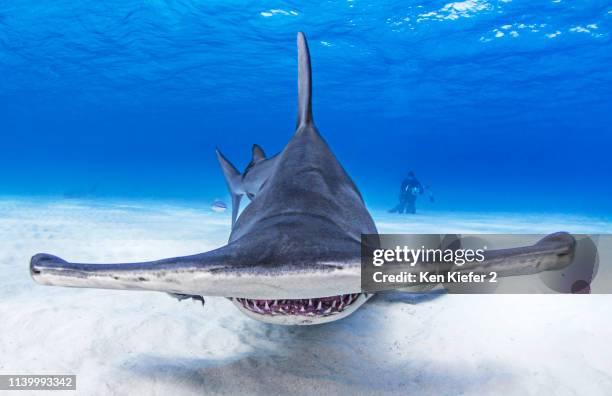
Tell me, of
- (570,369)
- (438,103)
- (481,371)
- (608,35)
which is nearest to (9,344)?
(481,371)

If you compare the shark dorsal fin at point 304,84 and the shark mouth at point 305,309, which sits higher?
the shark dorsal fin at point 304,84

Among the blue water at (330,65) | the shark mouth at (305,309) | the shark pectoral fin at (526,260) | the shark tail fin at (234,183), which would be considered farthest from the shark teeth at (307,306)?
the blue water at (330,65)

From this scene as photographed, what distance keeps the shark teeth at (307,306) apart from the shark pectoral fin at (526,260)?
2.79ft

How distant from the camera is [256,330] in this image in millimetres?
3535

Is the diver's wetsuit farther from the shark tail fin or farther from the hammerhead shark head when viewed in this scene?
the hammerhead shark head

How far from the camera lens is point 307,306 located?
2.19 meters

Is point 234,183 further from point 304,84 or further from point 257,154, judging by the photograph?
point 304,84

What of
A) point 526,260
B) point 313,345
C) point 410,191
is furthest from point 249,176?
point 410,191

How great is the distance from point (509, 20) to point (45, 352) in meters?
25.3

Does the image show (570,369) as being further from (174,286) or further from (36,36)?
(36,36)

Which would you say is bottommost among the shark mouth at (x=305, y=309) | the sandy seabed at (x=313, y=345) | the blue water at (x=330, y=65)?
the sandy seabed at (x=313, y=345)

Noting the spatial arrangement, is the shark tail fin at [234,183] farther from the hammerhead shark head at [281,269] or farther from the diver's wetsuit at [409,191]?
the diver's wetsuit at [409,191]

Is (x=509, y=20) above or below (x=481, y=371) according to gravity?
above

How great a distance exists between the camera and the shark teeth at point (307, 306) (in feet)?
7.13
